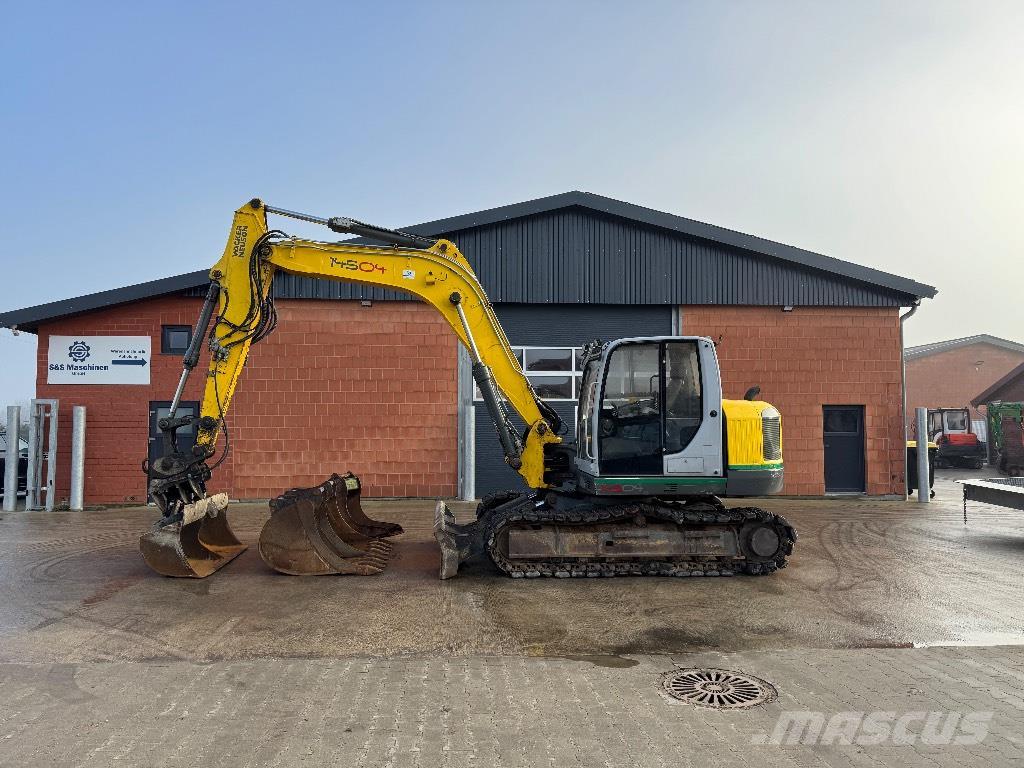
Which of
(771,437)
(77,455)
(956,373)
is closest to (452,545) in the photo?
(771,437)

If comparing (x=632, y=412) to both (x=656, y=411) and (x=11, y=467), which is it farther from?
(x=11, y=467)

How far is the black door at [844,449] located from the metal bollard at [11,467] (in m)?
17.2

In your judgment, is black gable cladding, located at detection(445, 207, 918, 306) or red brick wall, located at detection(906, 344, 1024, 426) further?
red brick wall, located at detection(906, 344, 1024, 426)

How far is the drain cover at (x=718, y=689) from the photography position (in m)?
4.20

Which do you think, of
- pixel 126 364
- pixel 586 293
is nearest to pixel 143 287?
pixel 126 364

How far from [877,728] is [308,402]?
12.5 m

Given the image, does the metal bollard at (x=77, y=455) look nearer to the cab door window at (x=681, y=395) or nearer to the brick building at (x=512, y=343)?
the brick building at (x=512, y=343)

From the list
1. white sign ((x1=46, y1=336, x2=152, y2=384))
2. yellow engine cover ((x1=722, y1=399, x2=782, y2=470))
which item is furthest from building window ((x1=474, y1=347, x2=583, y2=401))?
white sign ((x1=46, y1=336, x2=152, y2=384))

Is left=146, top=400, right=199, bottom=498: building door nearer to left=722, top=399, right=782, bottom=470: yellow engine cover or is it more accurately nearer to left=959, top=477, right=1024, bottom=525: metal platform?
left=722, top=399, right=782, bottom=470: yellow engine cover

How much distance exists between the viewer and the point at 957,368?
41094 millimetres

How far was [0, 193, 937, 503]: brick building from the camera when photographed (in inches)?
567

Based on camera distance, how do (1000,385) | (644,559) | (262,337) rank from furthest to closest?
(1000,385), (262,337), (644,559)


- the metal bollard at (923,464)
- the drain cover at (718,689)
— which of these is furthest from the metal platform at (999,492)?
the drain cover at (718,689)

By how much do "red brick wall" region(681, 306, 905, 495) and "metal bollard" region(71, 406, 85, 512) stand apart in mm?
12910
